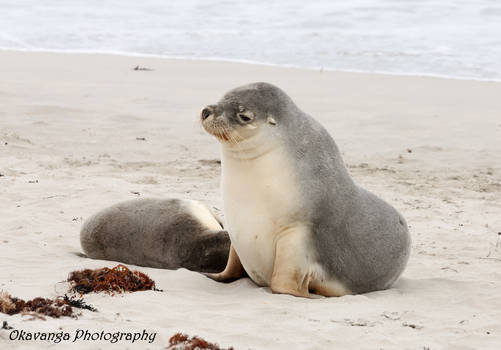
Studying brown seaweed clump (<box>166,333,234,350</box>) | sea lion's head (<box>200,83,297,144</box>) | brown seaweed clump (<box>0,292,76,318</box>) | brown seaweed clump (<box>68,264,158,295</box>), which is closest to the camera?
brown seaweed clump (<box>166,333,234,350</box>)

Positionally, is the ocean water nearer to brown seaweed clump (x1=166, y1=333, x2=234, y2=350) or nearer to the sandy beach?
the sandy beach

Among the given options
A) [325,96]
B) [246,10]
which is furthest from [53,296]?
[246,10]

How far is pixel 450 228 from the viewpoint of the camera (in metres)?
6.94

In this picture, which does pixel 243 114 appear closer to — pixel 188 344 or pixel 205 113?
pixel 205 113

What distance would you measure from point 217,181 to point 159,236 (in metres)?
2.70

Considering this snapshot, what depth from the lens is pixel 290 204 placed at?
4871 mm

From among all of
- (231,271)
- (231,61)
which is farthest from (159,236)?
(231,61)

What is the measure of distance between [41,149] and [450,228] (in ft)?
15.7

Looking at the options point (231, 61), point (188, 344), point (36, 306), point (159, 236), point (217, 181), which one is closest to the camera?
point (188, 344)

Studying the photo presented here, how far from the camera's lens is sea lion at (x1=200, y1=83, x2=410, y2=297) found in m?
4.83

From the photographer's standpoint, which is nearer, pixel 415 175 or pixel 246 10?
pixel 415 175

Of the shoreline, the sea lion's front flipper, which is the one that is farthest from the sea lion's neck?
the shoreline

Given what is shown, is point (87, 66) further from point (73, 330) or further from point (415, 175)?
point (73, 330)

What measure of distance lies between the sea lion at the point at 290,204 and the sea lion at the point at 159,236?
0.56 metres
